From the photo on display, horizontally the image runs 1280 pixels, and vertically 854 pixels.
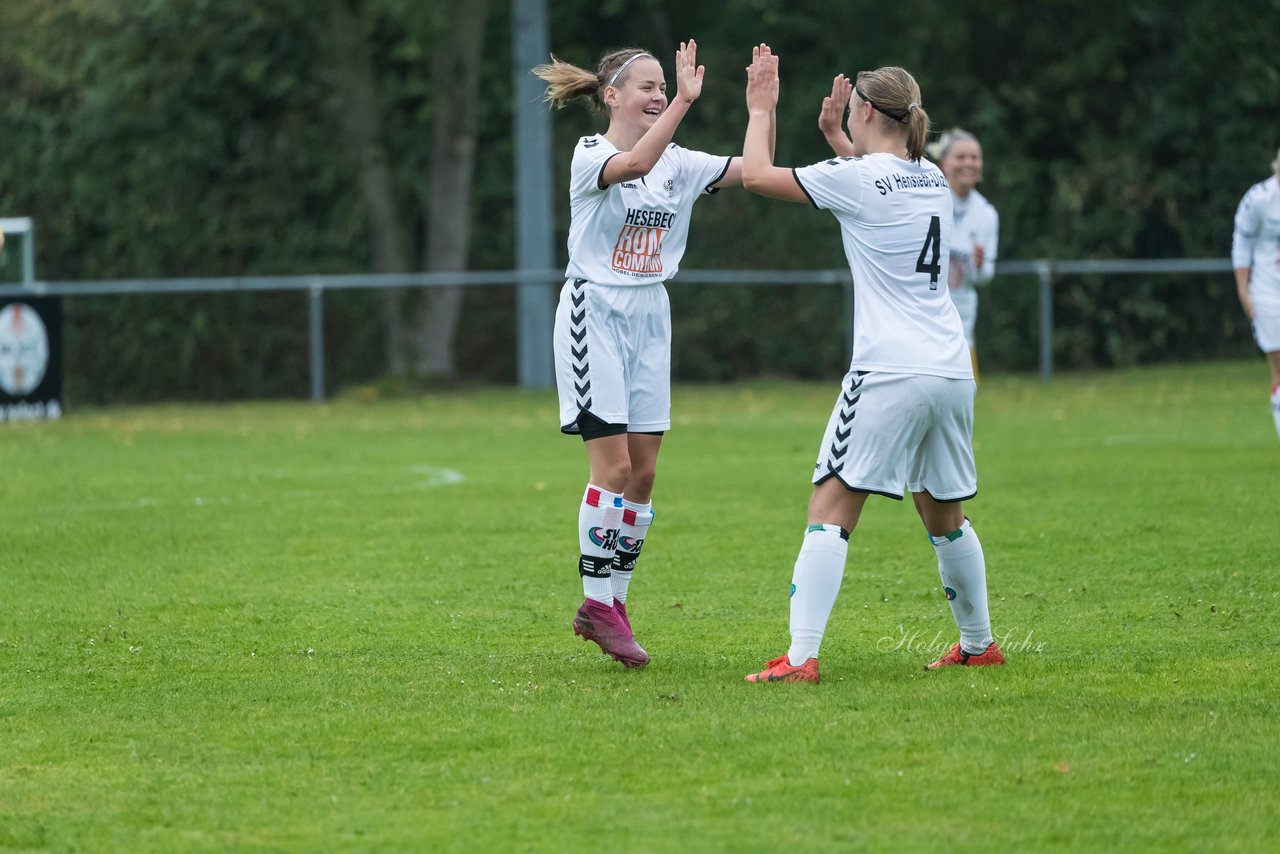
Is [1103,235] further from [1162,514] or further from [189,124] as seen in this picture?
[1162,514]

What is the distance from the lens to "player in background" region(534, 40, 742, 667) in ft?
22.9

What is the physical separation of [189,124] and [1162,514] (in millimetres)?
21985

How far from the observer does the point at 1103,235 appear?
26.9 m

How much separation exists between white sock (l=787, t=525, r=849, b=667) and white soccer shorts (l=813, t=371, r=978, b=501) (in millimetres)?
198

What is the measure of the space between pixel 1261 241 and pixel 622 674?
25.0 ft

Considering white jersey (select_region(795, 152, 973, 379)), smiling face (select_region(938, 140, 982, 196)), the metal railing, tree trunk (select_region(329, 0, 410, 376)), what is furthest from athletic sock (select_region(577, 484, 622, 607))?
tree trunk (select_region(329, 0, 410, 376))

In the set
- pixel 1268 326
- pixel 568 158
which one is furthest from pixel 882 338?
pixel 568 158

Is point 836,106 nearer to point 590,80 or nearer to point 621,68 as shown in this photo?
point 621,68

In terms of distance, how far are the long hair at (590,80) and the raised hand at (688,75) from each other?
1.30ft

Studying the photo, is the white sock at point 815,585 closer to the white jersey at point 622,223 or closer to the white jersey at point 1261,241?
the white jersey at point 622,223

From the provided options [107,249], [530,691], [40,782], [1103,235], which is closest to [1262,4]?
[1103,235]

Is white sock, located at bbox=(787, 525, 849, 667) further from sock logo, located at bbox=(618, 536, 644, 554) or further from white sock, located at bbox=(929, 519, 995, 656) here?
sock logo, located at bbox=(618, 536, 644, 554)

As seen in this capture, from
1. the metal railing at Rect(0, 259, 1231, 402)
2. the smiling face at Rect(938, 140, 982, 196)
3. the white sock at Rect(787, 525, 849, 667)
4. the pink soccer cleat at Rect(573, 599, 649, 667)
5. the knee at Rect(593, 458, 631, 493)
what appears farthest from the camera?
the metal railing at Rect(0, 259, 1231, 402)

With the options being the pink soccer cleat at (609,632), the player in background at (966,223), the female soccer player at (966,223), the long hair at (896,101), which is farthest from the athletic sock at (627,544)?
the player in background at (966,223)
